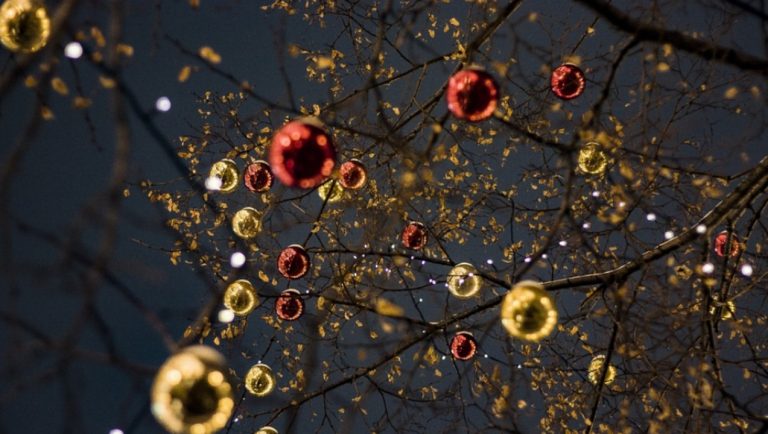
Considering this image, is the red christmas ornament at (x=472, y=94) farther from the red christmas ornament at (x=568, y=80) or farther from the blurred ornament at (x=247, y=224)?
the blurred ornament at (x=247, y=224)

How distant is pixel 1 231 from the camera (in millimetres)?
1937

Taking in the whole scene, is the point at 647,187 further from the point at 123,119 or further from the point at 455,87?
the point at 123,119

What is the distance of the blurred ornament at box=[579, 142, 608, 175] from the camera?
428 centimetres

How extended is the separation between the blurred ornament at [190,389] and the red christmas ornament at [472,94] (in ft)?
5.36

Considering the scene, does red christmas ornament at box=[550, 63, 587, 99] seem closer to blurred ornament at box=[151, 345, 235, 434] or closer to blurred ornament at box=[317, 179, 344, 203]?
blurred ornament at box=[317, 179, 344, 203]

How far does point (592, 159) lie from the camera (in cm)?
430

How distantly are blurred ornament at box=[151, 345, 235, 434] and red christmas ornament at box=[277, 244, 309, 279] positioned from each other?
1.97 metres

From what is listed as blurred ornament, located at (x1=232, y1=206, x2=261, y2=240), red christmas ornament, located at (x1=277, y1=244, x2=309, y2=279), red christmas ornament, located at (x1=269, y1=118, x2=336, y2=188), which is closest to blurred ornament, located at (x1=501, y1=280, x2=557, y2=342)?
red christmas ornament, located at (x1=269, y1=118, x2=336, y2=188)

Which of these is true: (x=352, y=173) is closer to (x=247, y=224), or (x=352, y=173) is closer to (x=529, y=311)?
(x=247, y=224)

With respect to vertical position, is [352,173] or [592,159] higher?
[592,159]

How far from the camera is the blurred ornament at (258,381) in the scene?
14.2 feet

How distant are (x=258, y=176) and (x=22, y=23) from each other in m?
1.89

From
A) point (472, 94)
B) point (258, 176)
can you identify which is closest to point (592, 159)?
point (472, 94)

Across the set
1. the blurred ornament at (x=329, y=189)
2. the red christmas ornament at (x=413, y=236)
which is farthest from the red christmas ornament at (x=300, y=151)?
the red christmas ornament at (x=413, y=236)
